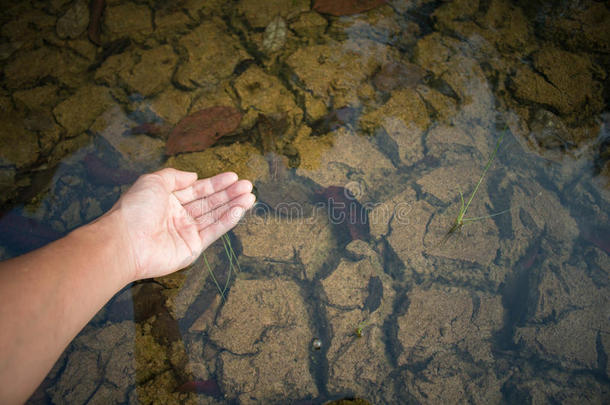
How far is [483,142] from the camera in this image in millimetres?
2236

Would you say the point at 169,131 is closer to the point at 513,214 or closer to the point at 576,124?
the point at 513,214

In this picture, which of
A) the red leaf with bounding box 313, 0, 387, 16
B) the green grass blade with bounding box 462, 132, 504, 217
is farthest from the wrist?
the red leaf with bounding box 313, 0, 387, 16

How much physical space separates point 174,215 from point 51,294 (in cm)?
67

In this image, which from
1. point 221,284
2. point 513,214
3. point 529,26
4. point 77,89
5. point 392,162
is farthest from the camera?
point 529,26

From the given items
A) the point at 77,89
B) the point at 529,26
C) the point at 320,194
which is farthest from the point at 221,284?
the point at 529,26

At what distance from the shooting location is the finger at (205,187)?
76.1 inches

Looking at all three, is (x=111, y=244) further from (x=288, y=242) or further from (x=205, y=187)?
(x=288, y=242)

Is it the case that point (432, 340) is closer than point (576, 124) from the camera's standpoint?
Yes

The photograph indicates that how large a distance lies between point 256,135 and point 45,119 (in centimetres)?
149

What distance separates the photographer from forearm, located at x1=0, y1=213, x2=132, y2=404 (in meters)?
1.26

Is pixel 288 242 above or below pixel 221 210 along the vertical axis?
below

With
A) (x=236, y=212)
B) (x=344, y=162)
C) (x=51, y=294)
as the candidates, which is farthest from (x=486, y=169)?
(x=51, y=294)

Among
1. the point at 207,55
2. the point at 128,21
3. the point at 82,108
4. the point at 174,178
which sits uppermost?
the point at 128,21

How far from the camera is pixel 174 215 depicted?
1882 millimetres
